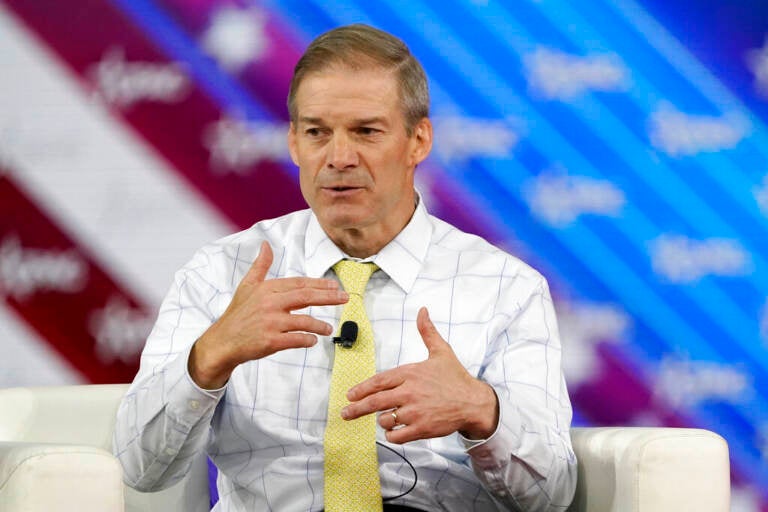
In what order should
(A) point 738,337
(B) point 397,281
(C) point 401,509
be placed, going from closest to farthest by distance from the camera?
(C) point 401,509 < (B) point 397,281 < (A) point 738,337

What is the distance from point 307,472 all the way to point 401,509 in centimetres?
20

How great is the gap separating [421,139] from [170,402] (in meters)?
0.84

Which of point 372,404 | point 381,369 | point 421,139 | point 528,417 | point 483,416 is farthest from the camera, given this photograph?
point 421,139

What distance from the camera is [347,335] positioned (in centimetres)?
211

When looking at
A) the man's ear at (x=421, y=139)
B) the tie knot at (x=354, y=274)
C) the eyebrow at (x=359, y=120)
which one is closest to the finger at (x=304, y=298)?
the tie knot at (x=354, y=274)

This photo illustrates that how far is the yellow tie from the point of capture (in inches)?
80.1

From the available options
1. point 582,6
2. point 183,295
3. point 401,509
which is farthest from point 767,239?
point 183,295

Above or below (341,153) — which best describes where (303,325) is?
below

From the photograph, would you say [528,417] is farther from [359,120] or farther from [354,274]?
[359,120]

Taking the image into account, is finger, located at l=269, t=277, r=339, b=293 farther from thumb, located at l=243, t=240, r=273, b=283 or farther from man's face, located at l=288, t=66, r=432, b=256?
man's face, located at l=288, t=66, r=432, b=256

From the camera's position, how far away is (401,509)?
2.06 m

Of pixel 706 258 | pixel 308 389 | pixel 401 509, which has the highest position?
pixel 706 258

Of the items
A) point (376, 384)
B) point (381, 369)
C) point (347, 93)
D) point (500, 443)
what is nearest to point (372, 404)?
point (376, 384)

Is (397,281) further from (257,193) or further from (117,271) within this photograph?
(117,271)
